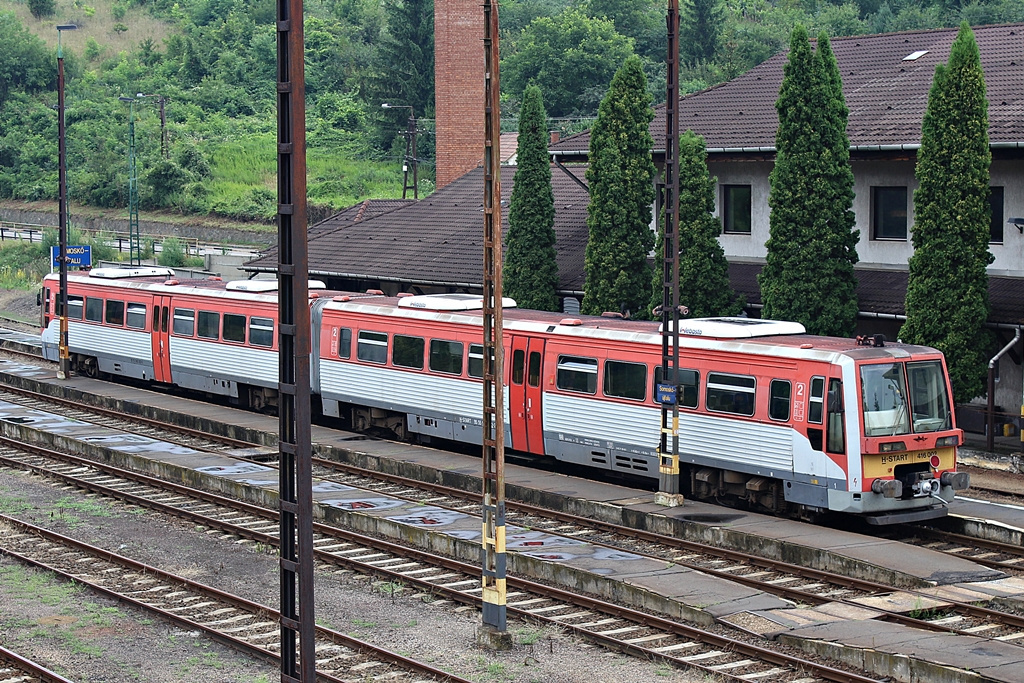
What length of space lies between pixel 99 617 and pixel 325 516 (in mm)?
5973

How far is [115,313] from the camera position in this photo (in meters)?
38.4

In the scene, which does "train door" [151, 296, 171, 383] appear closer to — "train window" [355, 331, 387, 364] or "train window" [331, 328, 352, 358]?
"train window" [331, 328, 352, 358]

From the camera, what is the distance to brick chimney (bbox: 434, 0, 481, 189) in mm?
52125

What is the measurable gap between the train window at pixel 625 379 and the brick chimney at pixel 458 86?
96.0 feet

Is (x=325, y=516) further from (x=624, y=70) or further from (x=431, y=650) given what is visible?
(x=624, y=70)

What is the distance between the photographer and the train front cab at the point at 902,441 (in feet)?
65.1

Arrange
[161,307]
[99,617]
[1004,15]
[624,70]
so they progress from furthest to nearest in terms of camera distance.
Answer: [1004,15] < [161,307] < [624,70] < [99,617]

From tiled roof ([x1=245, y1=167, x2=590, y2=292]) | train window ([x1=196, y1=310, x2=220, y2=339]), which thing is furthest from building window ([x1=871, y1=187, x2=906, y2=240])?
train window ([x1=196, y1=310, x2=220, y2=339])

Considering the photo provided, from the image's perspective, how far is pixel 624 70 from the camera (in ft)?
109

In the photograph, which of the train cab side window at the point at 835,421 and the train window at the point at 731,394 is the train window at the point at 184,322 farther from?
the train cab side window at the point at 835,421

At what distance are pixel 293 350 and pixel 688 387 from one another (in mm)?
12970

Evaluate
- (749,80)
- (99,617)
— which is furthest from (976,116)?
(99,617)

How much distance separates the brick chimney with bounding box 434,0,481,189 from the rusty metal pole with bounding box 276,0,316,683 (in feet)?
138

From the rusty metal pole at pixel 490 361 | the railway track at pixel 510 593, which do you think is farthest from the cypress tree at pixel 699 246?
the rusty metal pole at pixel 490 361
